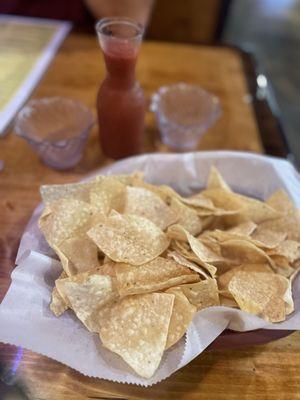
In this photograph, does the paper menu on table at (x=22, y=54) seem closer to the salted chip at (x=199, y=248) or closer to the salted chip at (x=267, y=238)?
the salted chip at (x=199, y=248)

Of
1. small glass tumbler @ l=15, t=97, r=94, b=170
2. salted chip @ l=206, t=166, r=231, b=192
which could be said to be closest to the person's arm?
small glass tumbler @ l=15, t=97, r=94, b=170

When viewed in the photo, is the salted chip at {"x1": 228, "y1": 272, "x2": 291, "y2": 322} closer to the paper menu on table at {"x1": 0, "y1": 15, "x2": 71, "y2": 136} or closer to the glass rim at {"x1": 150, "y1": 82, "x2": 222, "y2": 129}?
the glass rim at {"x1": 150, "y1": 82, "x2": 222, "y2": 129}

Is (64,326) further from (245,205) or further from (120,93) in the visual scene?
(120,93)

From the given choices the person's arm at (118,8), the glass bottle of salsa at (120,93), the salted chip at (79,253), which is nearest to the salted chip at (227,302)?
the salted chip at (79,253)

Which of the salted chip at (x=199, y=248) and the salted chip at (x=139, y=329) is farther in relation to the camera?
the salted chip at (x=199, y=248)

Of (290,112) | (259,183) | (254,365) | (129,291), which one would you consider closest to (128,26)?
(259,183)

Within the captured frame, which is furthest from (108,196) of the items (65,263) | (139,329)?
(139,329)

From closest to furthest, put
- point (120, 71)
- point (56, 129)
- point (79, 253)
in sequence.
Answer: point (79, 253) → point (120, 71) → point (56, 129)
